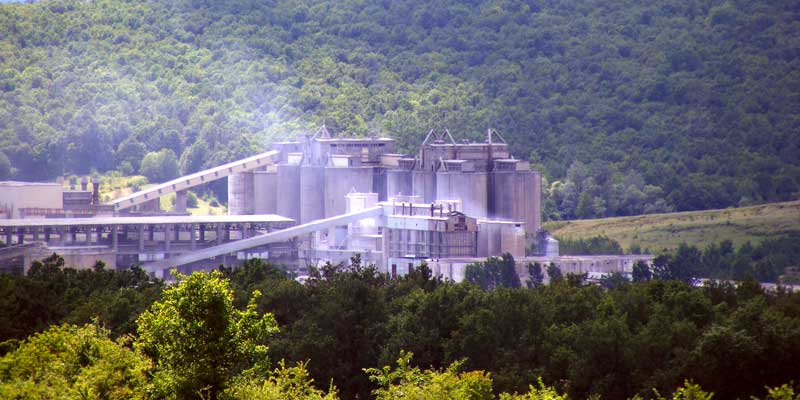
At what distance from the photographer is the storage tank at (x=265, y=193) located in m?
124

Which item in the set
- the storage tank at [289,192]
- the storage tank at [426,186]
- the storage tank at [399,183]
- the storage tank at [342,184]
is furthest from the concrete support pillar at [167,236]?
the storage tank at [426,186]

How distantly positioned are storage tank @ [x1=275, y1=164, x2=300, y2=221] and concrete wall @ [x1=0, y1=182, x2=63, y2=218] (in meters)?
16.2

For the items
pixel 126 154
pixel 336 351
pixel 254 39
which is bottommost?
pixel 336 351

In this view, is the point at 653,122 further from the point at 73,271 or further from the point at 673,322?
the point at 673,322

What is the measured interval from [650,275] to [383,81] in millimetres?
78891

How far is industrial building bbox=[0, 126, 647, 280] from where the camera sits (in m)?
103

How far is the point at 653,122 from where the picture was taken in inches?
6348

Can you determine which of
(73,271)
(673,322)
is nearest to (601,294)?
(673,322)

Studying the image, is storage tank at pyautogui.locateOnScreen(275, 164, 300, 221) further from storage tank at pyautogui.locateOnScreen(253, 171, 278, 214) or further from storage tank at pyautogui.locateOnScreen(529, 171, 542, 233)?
storage tank at pyautogui.locateOnScreen(529, 171, 542, 233)

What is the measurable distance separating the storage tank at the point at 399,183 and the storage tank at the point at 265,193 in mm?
12214

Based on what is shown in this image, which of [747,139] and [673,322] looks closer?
[673,322]

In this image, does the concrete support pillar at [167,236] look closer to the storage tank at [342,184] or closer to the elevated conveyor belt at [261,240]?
the elevated conveyor belt at [261,240]

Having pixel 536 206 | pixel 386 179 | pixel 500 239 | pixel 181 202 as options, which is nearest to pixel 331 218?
pixel 386 179

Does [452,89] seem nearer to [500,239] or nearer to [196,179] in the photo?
[196,179]
